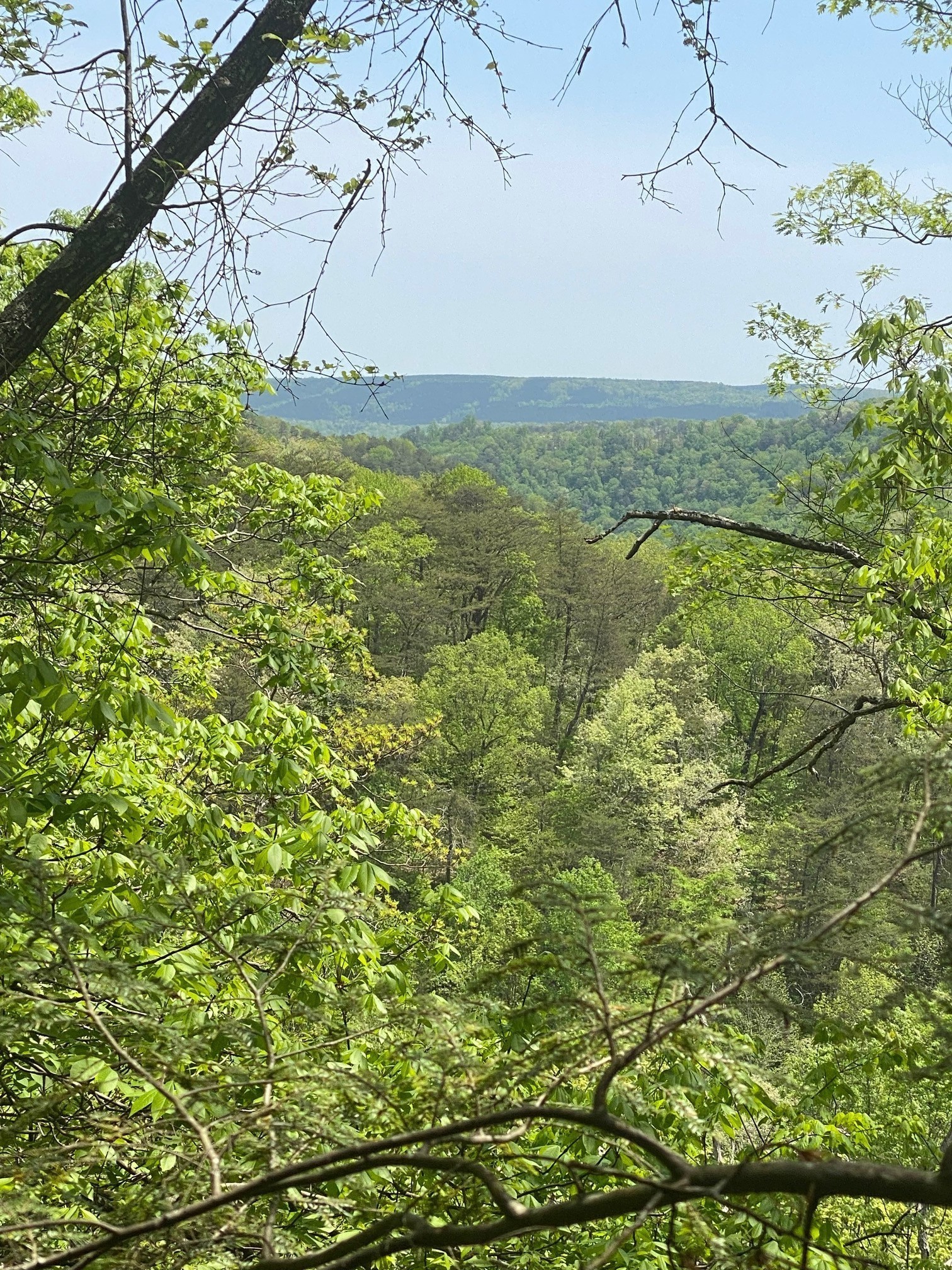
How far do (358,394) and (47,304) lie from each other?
5.91ft

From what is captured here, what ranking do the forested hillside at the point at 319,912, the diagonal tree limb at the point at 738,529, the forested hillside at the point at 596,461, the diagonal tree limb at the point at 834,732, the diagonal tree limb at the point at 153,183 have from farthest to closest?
the forested hillside at the point at 596,461 < the diagonal tree limb at the point at 834,732 < the diagonal tree limb at the point at 738,529 < the diagonal tree limb at the point at 153,183 < the forested hillside at the point at 319,912

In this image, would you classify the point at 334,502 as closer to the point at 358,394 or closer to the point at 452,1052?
the point at 358,394

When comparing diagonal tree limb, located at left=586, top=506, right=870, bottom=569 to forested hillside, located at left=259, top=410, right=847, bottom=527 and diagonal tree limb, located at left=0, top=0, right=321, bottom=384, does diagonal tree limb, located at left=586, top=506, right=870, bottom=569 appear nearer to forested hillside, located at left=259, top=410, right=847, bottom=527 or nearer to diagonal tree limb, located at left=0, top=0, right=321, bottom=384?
diagonal tree limb, located at left=0, top=0, right=321, bottom=384

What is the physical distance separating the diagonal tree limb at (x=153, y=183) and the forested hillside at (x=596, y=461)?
38.3 m

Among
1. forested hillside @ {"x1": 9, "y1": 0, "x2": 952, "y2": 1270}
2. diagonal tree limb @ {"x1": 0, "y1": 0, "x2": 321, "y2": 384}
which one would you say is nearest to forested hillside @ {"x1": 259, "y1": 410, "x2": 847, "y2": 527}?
forested hillside @ {"x1": 9, "y1": 0, "x2": 952, "y2": 1270}

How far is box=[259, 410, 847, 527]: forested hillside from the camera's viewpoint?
6125cm

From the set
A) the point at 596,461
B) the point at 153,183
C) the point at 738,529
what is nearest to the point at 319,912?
the point at 153,183

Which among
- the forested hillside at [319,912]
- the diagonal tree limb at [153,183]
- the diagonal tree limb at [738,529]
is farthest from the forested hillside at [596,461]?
the diagonal tree limb at [153,183]

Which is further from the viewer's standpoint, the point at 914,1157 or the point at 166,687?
the point at 166,687

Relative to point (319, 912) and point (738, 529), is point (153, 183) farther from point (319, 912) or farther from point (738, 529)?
point (738, 529)

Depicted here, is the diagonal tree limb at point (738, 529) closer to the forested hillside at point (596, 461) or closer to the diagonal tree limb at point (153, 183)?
the diagonal tree limb at point (153, 183)

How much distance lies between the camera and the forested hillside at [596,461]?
61.2m

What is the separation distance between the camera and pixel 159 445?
5676 millimetres

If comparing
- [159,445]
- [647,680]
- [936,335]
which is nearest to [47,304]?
[159,445]
